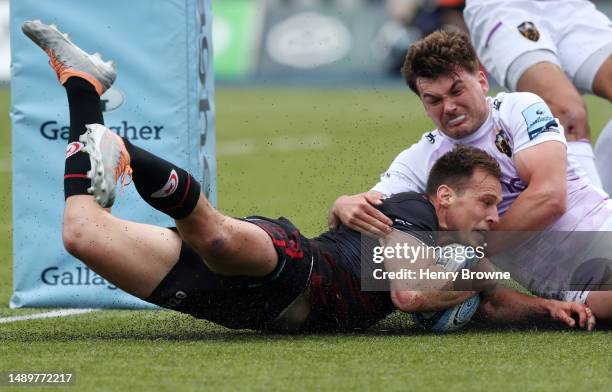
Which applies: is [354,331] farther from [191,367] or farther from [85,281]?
[85,281]

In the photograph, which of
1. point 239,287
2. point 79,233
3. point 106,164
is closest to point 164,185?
point 106,164

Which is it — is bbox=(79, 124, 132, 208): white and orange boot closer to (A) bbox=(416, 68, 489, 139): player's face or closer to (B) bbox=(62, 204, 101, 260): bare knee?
(B) bbox=(62, 204, 101, 260): bare knee

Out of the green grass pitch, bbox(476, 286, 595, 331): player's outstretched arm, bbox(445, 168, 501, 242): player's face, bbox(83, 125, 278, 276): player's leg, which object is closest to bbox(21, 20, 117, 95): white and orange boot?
bbox(83, 125, 278, 276): player's leg

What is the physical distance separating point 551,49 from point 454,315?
2380 mm

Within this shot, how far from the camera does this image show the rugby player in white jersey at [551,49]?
21.1 ft

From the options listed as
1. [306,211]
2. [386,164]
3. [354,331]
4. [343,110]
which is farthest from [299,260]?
[343,110]

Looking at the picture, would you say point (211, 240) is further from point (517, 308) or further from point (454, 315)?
point (517, 308)

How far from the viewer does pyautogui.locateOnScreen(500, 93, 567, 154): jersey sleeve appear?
4977 mm

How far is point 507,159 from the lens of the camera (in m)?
5.11

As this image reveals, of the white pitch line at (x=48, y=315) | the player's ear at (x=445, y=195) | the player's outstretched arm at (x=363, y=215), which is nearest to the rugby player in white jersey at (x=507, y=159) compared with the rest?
the player's outstretched arm at (x=363, y=215)

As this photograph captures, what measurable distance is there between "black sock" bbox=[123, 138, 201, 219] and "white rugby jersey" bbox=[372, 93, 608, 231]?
1.09m

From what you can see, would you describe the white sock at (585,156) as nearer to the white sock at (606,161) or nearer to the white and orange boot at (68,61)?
the white sock at (606,161)

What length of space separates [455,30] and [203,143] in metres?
1.34

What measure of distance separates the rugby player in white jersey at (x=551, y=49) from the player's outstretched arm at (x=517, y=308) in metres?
1.52
